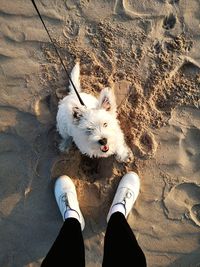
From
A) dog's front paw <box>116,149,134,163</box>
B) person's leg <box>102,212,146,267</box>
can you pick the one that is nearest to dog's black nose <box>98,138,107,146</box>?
dog's front paw <box>116,149,134,163</box>

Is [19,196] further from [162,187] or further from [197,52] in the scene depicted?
[197,52]

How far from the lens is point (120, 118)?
4.91 m

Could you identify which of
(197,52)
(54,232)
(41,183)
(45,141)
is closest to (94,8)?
(197,52)

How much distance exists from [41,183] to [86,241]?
3.21 feet

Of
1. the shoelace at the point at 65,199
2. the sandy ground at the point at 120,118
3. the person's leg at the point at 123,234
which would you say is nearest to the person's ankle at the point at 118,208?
the person's leg at the point at 123,234

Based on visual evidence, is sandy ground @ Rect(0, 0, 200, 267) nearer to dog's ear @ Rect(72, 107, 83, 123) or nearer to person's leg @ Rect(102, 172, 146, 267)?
person's leg @ Rect(102, 172, 146, 267)

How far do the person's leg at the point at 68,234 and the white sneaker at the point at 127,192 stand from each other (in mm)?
508

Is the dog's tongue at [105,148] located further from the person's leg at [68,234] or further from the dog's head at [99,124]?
the person's leg at [68,234]

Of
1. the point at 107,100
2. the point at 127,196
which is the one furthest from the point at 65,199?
the point at 107,100

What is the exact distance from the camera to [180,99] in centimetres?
495

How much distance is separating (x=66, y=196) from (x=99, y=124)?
1311 mm

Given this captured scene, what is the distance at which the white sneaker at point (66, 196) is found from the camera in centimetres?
466

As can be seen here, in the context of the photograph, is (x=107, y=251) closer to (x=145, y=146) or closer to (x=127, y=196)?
(x=127, y=196)

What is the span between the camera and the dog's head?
386 centimetres
